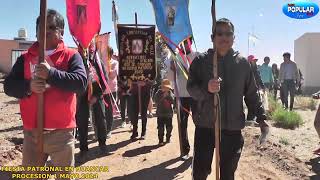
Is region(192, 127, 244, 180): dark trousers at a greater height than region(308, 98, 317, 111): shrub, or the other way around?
region(192, 127, 244, 180): dark trousers

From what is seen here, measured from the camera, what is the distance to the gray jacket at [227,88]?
4.31 metres

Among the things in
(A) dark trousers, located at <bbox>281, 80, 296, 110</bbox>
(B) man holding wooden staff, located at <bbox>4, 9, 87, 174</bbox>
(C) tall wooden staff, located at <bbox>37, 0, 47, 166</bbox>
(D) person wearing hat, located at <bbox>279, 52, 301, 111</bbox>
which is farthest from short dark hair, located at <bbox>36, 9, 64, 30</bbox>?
(A) dark trousers, located at <bbox>281, 80, 296, 110</bbox>

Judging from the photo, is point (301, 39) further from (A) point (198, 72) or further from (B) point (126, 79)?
(A) point (198, 72)

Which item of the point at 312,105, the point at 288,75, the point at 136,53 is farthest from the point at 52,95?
the point at 312,105

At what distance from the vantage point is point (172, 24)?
7.44 metres

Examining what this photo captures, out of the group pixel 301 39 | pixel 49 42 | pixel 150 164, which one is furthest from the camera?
pixel 301 39

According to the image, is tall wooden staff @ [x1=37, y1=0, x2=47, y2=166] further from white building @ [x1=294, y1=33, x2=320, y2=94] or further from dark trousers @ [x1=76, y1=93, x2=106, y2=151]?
white building @ [x1=294, y1=33, x2=320, y2=94]

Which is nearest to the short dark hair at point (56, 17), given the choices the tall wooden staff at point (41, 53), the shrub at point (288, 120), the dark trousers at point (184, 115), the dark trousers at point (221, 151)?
the tall wooden staff at point (41, 53)

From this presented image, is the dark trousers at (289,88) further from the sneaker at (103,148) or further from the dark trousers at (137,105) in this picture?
the sneaker at (103,148)

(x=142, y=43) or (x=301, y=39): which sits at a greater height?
(x=301, y=39)

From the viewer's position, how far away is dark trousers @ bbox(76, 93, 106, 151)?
698 cm

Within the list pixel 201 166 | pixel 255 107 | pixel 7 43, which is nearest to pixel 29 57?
pixel 201 166

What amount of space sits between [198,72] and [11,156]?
4.09 meters

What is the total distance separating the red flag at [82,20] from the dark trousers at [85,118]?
36.1 inches
